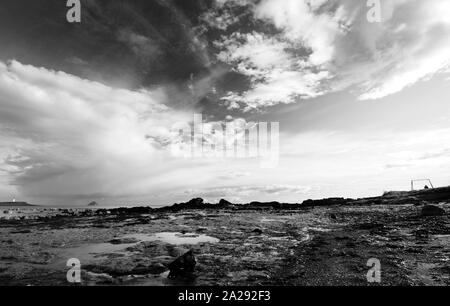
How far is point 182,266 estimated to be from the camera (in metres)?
11.5

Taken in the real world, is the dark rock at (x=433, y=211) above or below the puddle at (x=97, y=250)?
above

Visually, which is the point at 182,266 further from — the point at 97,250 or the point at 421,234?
the point at 421,234

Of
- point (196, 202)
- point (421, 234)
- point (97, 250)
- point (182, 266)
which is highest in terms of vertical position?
point (182, 266)

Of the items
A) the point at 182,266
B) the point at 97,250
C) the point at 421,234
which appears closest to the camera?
the point at 182,266

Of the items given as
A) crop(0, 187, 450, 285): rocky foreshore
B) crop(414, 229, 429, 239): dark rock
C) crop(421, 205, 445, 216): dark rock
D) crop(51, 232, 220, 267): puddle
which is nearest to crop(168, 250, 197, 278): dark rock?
crop(0, 187, 450, 285): rocky foreshore

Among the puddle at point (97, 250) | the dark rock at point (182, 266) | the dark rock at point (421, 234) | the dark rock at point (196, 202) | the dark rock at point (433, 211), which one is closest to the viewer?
the dark rock at point (182, 266)

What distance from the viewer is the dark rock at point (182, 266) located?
441 inches

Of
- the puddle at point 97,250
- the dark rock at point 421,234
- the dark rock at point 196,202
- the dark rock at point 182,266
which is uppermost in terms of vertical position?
the dark rock at point 182,266

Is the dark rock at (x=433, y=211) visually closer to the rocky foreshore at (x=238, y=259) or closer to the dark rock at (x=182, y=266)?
the rocky foreshore at (x=238, y=259)

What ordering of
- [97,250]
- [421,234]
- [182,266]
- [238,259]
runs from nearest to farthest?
[182,266] < [238,259] < [97,250] < [421,234]

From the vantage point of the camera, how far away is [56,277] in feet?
36.3

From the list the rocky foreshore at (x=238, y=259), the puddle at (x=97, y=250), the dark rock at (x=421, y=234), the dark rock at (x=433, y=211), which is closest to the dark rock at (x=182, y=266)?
the rocky foreshore at (x=238, y=259)

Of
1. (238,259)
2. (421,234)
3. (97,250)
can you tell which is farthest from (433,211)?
(97,250)
